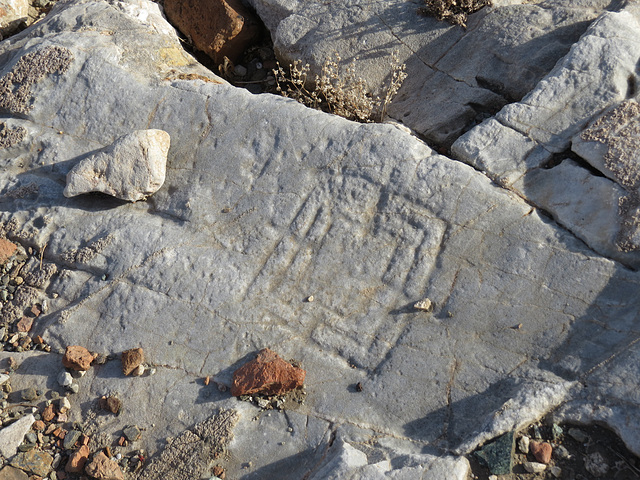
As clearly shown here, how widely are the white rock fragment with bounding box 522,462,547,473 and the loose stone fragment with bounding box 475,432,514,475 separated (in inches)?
3.7

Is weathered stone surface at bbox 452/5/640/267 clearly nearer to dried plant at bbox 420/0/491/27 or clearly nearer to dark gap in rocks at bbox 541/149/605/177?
dark gap in rocks at bbox 541/149/605/177

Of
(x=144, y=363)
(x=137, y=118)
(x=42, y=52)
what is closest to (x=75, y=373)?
(x=144, y=363)

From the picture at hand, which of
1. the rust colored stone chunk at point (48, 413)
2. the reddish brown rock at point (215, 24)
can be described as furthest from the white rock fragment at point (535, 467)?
the reddish brown rock at point (215, 24)

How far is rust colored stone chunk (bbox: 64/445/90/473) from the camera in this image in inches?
132

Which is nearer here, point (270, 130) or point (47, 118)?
point (270, 130)

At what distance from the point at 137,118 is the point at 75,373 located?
1.87 meters

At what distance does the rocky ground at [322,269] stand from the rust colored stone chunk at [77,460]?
0.01 meters

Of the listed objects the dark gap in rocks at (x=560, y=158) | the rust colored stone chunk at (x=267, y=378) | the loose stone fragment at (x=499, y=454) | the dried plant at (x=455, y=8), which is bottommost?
the loose stone fragment at (x=499, y=454)

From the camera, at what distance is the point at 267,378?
3.33 m

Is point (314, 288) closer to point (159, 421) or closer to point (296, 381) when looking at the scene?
point (296, 381)

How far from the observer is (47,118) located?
4512 millimetres

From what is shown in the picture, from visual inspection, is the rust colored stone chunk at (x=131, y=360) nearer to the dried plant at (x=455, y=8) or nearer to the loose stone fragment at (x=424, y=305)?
the loose stone fragment at (x=424, y=305)

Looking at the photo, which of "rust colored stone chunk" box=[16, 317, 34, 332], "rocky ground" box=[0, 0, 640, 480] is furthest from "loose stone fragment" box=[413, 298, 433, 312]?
"rust colored stone chunk" box=[16, 317, 34, 332]

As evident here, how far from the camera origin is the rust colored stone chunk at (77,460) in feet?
11.0
